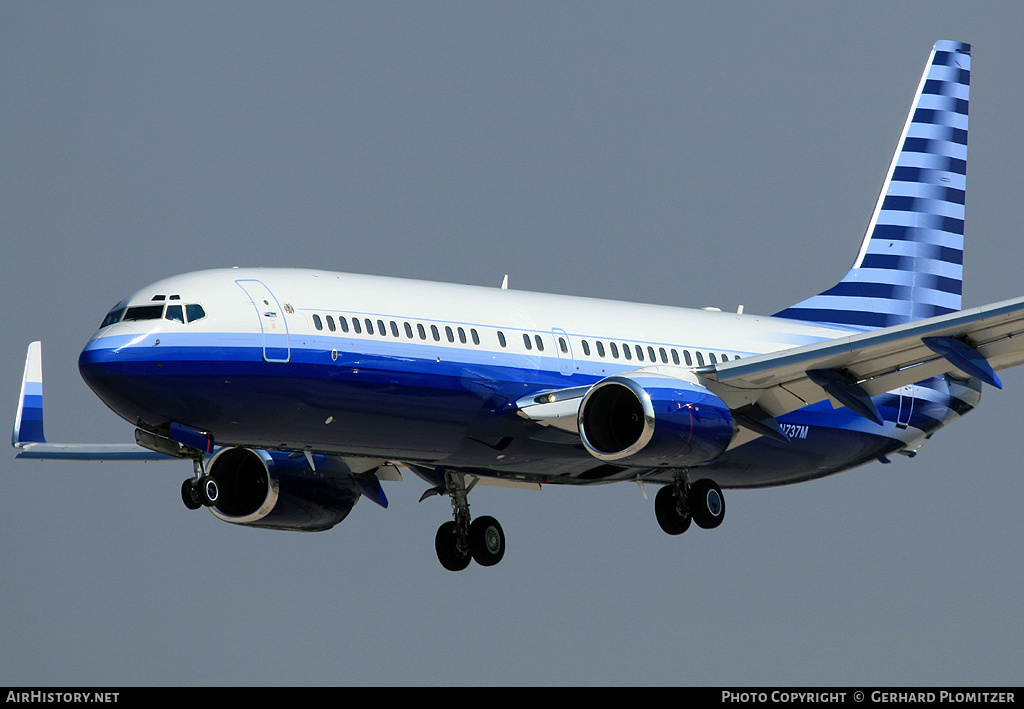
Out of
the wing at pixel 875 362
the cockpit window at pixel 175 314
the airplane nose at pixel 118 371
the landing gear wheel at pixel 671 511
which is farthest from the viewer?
the landing gear wheel at pixel 671 511

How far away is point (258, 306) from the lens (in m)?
31.2

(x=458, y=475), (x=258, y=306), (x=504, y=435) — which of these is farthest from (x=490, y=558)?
(x=258, y=306)

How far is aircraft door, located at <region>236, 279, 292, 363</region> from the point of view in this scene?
3095 centimetres

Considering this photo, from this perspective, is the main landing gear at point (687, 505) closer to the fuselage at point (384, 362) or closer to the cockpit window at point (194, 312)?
the fuselage at point (384, 362)

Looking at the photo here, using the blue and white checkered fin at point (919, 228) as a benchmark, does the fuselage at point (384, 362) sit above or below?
below

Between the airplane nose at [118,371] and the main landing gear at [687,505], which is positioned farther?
the main landing gear at [687,505]

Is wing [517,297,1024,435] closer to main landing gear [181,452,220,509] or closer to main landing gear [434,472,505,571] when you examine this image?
main landing gear [434,472,505,571]

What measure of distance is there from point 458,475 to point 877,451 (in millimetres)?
11171

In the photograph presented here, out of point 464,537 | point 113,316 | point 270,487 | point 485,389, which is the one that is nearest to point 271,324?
point 113,316

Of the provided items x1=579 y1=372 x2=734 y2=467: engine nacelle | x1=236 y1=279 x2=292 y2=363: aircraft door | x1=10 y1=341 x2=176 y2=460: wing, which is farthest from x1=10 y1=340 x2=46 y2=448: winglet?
x1=579 y1=372 x2=734 y2=467: engine nacelle

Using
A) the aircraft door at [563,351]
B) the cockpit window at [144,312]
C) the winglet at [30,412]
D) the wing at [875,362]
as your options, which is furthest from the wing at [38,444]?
the wing at [875,362]

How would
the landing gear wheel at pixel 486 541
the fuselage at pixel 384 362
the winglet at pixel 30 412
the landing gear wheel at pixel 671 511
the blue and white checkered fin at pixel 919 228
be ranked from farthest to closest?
the blue and white checkered fin at pixel 919 228 → the winglet at pixel 30 412 → the landing gear wheel at pixel 486 541 → the landing gear wheel at pixel 671 511 → the fuselage at pixel 384 362

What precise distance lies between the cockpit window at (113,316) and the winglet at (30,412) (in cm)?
1127

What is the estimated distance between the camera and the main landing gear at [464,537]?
129ft
